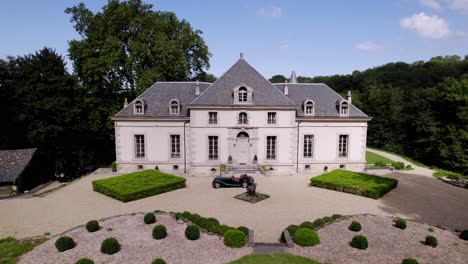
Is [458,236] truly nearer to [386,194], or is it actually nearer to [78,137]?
[386,194]

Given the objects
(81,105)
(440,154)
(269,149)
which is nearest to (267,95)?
(269,149)

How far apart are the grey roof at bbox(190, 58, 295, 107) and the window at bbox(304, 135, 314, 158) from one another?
Answer: 15.9 ft

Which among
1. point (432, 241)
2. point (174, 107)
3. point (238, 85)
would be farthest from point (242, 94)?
point (432, 241)

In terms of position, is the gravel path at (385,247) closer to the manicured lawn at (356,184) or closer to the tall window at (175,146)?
the manicured lawn at (356,184)

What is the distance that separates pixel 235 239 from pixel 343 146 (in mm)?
22883

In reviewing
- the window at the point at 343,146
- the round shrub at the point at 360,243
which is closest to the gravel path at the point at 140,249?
the round shrub at the point at 360,243

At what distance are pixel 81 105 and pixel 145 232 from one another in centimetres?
2180

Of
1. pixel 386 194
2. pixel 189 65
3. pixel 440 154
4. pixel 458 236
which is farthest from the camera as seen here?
pixel 189 65

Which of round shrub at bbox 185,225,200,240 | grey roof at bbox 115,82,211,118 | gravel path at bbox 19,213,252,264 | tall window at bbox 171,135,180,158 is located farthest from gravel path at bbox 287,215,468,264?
grey roof at bbox 115,82,211,118

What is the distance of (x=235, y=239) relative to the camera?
13.0 meters

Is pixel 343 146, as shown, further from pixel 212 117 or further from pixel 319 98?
pixel 212 117

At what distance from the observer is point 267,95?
96.0 ft

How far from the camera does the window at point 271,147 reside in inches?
1171

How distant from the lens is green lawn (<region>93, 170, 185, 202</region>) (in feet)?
68.5
